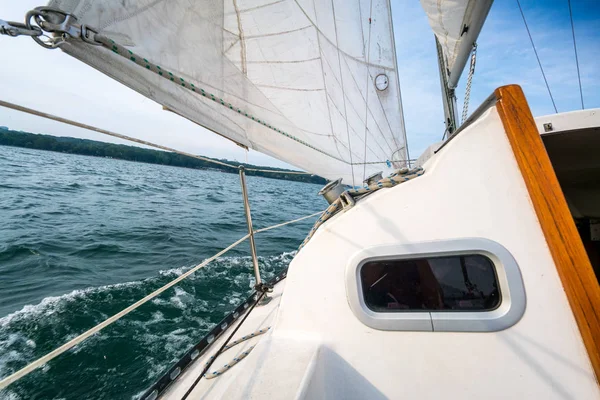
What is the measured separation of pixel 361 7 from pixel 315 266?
12.7 ft

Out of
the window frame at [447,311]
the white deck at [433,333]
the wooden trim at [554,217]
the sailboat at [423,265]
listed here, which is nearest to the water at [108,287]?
the sailboat at [423,265]

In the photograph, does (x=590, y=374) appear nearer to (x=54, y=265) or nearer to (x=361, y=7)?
(x=361, y=7)

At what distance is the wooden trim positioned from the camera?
90cm

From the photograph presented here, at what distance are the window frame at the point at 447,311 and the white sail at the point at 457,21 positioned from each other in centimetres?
247

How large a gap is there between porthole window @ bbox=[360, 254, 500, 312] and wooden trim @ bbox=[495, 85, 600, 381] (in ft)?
0.73

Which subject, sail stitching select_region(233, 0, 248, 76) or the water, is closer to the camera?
sail stitching select_region(233, 0, 248, 76)

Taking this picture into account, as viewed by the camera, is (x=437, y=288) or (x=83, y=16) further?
(x=437, y=288)

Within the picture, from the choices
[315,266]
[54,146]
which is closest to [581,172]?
[315,266]

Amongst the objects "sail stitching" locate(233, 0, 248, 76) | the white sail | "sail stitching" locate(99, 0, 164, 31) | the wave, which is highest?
the white sail

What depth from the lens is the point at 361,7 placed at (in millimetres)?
3605

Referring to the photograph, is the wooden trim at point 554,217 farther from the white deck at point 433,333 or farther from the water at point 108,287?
the water at point 108,287

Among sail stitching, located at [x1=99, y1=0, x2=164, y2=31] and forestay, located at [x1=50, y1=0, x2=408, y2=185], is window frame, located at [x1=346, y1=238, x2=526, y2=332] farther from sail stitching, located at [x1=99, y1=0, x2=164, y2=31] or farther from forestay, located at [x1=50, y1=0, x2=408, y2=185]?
sail stitching, located at [x1=99, y1=0, x2=164, y2=31]

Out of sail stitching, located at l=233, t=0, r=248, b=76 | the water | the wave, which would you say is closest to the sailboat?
sail stitching, located at l=233, t=0, r=248, b=76

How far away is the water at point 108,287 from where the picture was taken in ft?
9.00
